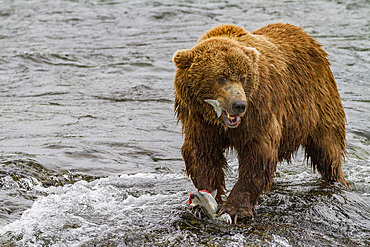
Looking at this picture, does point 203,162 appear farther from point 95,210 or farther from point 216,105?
point 95,210

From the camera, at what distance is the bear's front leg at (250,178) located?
17.0ft

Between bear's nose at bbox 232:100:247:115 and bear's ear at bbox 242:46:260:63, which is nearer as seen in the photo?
bear's nose at bbox 232:100:247:115

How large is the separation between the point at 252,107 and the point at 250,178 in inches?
26.2

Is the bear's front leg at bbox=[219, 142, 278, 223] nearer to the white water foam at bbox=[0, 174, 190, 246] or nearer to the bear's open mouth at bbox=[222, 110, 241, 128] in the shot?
the bear's open mouth at bbox=[222, 110, 241, 128]

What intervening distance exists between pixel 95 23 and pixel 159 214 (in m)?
11.5

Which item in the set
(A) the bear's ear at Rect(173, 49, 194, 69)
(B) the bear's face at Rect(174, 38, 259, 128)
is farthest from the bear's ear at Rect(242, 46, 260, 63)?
(A) the bear's ear at Rect(173, 49, 194, 69)

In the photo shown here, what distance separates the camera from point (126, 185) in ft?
20.8

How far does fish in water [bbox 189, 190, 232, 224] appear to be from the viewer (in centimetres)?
518

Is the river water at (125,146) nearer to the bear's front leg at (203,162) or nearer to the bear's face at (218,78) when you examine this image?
the bear's front leg at (203,162)

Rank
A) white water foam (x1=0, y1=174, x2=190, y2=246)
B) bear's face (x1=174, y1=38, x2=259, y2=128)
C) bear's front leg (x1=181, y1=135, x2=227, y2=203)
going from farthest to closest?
bear's front leg (x1=181, y1=135, x2=227, y2=203), white water foam (x1=0, y1=174, x2=190, y2=246), bear's face (x1=174, y1=38, x2=259, y2=128)

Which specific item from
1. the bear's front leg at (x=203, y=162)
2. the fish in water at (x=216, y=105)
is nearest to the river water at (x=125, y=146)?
the bear's front leg at (x=203, y=162)

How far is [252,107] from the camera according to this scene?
505 cm

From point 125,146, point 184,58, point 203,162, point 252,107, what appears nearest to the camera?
point 184,58

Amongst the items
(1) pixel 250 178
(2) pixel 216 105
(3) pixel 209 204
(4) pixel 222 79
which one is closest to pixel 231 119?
(2) pixel 216 105
